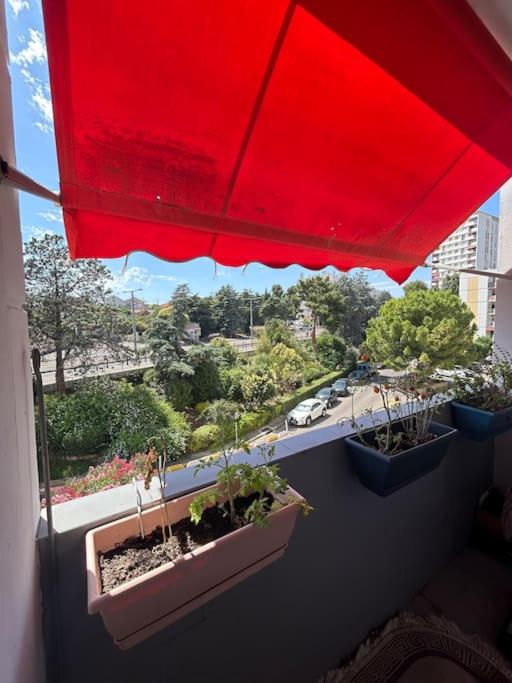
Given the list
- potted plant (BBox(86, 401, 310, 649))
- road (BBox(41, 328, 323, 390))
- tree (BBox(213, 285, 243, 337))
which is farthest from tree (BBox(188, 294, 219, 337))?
potted plant (BBox(86, 401, 310, 649))

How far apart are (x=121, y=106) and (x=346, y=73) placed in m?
0.64

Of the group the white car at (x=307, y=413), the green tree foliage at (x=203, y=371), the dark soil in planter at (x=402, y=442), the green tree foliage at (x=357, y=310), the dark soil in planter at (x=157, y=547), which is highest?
the green tree foliage at (x=357, y=310)

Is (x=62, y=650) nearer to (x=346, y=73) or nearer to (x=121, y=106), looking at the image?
(x=121, y=106)

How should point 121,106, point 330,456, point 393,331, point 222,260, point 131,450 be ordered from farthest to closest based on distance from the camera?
point 393,331
point 131,450
point 330,456
point 222,260
point 121,106

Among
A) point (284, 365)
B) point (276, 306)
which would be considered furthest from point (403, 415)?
point (276, 306)

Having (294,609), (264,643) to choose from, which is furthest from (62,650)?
(294,609)

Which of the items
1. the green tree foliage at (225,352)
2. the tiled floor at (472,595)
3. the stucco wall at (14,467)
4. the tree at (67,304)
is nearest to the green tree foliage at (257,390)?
the green tree foliage at (225,352)

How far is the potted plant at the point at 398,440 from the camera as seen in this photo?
118 centimetres

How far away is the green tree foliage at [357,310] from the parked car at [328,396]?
1.51 metres

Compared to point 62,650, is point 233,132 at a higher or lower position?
higher

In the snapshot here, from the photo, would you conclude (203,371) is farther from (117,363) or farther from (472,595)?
(472,595)

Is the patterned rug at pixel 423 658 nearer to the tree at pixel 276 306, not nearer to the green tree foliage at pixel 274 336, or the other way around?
the green tree foliage at pixel 274 336

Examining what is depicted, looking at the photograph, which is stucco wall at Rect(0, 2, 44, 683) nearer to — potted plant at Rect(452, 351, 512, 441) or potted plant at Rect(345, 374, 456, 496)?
potted plant at Rect(345, 374, 456, 496)

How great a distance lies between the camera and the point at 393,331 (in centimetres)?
837
